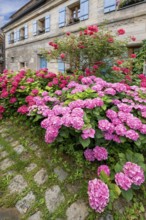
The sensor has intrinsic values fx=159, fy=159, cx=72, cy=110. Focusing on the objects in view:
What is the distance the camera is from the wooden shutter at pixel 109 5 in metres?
8.16

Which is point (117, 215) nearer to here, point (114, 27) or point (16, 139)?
point (16, 139)

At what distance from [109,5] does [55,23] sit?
4675 millimetres

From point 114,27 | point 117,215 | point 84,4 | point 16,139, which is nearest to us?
point 117,215

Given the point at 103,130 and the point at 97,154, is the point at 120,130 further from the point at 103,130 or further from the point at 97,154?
the point at 97,154

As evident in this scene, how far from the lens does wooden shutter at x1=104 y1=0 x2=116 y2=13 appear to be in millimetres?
8162

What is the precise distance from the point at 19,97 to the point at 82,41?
201 cm

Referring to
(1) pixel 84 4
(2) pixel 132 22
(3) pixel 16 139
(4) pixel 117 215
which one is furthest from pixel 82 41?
(1) pixel 84 4

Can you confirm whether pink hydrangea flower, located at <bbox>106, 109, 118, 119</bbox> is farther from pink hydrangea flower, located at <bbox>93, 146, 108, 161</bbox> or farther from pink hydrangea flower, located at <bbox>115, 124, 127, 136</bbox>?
pink hydrangea flower, located at <bbox>93, 146, 108, 161</bbox>

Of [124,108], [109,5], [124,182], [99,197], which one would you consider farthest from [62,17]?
[99,197]

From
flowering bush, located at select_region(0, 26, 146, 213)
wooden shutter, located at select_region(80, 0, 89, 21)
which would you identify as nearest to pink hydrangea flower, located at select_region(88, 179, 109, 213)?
flowering bush, located at select_region(0, 26, 146, 213)

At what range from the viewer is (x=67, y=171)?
6.84ft

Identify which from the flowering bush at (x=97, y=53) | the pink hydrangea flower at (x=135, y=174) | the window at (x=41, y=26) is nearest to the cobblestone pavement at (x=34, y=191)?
the pink hydrangea flower at (x=135, y=174)

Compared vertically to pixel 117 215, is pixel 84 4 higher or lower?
higher

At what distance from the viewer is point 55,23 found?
11.6 metres
